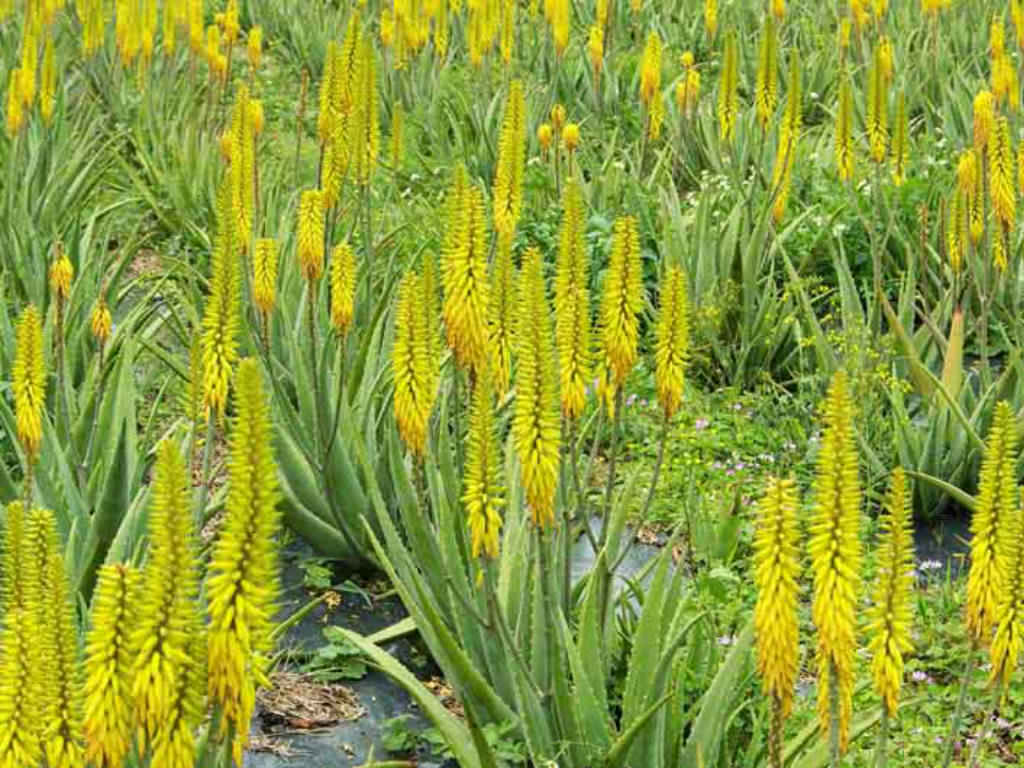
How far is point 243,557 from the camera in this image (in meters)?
1.38

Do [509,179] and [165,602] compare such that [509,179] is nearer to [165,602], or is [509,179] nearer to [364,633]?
Result: [364,633]

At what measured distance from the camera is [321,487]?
3.57 m

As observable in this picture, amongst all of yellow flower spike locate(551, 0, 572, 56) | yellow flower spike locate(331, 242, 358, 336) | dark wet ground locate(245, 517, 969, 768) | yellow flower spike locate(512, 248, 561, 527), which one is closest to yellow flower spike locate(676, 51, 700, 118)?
yellow flower spike locate(551, 0, 572, 56)

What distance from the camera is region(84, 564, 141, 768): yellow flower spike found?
1.34m

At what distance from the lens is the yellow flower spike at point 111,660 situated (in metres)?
1.34

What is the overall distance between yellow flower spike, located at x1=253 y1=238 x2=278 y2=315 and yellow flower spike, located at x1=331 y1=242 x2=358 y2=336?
0.39 ft

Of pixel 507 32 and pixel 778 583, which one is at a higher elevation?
pixel 778 583

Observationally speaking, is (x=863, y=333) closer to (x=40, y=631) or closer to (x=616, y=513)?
(x=616, y=513)

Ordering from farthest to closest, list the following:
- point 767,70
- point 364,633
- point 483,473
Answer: point 767,70
point 364,633
point 483,473

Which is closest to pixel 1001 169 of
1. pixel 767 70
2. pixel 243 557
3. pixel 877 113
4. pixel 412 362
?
pixel 877 113

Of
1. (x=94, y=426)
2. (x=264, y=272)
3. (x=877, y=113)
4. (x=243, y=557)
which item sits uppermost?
(x=243, y=557)

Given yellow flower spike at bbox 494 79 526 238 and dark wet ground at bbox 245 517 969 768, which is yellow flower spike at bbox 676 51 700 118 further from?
yellow flower spike at bbox 494 79 526 238

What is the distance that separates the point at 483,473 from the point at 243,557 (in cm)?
65

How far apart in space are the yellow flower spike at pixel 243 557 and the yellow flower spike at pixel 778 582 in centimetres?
54
